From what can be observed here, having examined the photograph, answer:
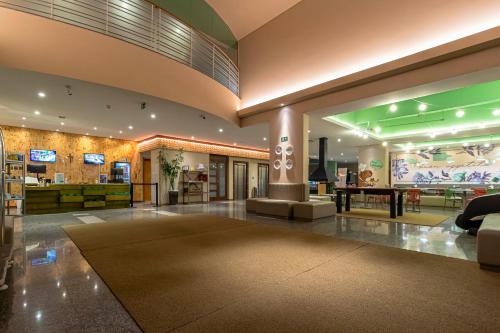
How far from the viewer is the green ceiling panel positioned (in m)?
7.46

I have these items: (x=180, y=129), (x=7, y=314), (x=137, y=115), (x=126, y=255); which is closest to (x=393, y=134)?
(x=180, y=129)

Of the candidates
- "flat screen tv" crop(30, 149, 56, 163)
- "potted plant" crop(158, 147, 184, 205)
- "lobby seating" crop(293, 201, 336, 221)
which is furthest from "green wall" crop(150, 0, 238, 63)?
"lobby seating" crop(293, 201, 336, 221)

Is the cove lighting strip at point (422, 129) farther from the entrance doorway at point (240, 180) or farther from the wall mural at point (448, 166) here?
the entrance doorway at point (240, 180)

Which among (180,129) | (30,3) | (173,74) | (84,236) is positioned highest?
(30,3)

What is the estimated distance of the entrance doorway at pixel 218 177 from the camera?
Answer: 526 inches

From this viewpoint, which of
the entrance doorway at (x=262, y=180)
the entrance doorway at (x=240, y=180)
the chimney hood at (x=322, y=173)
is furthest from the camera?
the entrance doorway at (x=262, y=180)

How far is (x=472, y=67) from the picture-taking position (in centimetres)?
444

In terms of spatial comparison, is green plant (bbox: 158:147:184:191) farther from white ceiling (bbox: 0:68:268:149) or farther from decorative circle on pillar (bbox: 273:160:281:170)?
decorative circle on pillar (bbox: 273:160:281:170)

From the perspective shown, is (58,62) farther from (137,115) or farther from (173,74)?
(137,115)

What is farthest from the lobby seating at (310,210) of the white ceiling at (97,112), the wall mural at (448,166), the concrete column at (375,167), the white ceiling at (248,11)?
the wall mural at (448,166)

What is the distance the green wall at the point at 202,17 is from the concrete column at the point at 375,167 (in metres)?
8.99

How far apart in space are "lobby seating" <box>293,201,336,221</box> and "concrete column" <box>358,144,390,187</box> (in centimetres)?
686

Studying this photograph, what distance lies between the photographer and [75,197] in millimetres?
8297

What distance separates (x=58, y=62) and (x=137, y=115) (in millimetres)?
3117
